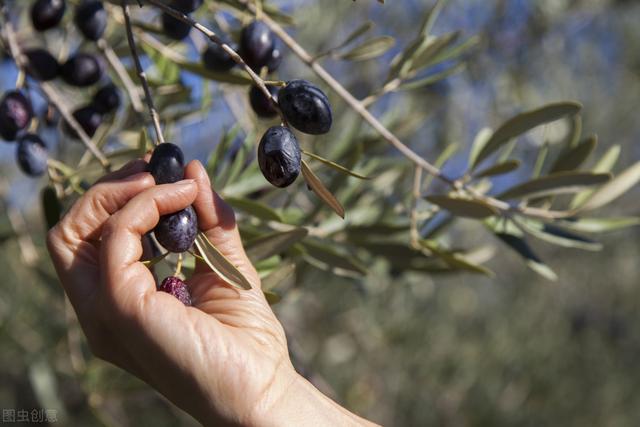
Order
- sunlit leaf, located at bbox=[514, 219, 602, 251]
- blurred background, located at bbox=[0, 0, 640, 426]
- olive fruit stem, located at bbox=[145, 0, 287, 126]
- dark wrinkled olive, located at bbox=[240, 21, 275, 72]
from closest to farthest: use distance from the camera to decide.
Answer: olive fruit stem, located at bbox=[145, 0, 287, 126] → dark wrinkled olive, located at bbox=[240, 21, 275, 72] → sunlit leaf, located at bbox=[514, 219, 602, 251] → blurred background, located at bbox=[0, 0, 640, 426]

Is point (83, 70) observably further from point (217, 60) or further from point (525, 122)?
point (525, 122)

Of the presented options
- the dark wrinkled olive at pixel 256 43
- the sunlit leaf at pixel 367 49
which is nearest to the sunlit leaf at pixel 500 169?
the sunlit leaf at pixel 367 49

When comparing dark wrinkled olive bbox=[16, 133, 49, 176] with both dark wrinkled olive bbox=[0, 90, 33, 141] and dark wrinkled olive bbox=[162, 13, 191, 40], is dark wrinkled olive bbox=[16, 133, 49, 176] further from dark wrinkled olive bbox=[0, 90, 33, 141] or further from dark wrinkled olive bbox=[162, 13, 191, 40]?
dark wrinkled olive bbox=[162, 13, 191, 40]

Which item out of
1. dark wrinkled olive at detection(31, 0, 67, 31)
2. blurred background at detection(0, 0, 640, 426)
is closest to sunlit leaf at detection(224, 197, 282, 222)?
dark wrinkled olive at detection(31, 0, 67, 31)

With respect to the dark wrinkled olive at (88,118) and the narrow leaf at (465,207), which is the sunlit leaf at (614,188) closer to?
the narrow leaf at (465,207)

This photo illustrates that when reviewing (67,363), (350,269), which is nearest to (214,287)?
(350,269)

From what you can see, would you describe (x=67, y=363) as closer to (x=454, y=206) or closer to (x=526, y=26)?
(x=454, y=206)

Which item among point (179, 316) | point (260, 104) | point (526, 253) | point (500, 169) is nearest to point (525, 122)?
point (500, 169)

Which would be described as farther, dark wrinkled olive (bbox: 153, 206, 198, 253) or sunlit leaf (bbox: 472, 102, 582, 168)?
sunlit leaf (bbox: 472, 102, 582, 168)
